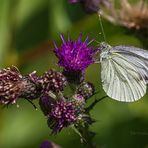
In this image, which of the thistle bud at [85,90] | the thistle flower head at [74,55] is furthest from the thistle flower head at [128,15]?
the thistle bud at [85,90]

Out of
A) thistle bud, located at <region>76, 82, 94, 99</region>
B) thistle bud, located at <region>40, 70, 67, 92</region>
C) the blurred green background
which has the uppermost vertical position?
thistle bud, located at <region>40, 70, 67, 92</region>

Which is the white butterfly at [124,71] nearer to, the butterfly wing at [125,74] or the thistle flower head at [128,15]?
the butterfly wing at [125,74]

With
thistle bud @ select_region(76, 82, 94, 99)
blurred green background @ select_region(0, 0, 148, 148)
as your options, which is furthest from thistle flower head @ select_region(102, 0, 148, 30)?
thistle bud @ select_region(76, 82, 94, 99)

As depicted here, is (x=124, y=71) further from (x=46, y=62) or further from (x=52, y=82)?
(x=46, y=62)

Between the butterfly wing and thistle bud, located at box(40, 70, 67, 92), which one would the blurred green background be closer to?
the butterfly wing

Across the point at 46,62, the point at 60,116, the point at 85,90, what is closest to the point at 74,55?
the point at 85,90

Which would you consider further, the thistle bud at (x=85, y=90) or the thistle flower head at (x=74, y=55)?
the thistle flower head at (x=74, y=55)

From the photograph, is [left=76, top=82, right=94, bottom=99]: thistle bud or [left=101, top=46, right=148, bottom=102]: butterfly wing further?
[left=101, top=46, right=148, bottom=102]: butterfly wing
